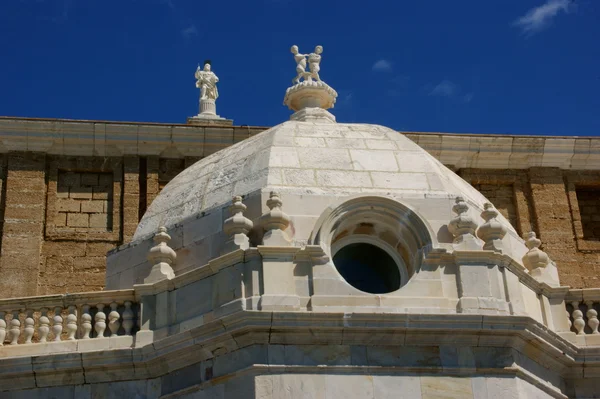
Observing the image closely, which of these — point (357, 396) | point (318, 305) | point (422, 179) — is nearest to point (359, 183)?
point (422, 179)

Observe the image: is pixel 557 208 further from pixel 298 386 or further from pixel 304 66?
pixel 298 386

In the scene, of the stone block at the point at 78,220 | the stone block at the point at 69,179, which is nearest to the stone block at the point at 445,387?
the stone block at the point at 78,220

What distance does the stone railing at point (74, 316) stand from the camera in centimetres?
1762

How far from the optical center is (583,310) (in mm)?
18719

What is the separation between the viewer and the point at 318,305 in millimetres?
16547

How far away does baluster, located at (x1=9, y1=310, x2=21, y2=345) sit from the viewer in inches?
699

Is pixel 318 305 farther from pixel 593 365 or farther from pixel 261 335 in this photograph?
pixel 593 365

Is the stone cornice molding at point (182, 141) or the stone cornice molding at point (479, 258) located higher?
the stone cornice molding at point (182, 141)

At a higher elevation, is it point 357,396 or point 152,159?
point 152,159

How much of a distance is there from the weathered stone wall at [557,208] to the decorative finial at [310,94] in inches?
301

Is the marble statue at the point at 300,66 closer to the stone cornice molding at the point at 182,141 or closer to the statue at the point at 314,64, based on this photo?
the statue at the point at 314,64

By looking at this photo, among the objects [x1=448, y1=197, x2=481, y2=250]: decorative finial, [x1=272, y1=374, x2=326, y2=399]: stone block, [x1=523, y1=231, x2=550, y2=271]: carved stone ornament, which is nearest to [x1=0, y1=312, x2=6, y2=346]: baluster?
[x1=272, y1=374, x2=326, y2=399]: stone block

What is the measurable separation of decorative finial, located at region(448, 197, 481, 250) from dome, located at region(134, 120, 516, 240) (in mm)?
325

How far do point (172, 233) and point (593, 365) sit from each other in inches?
259
